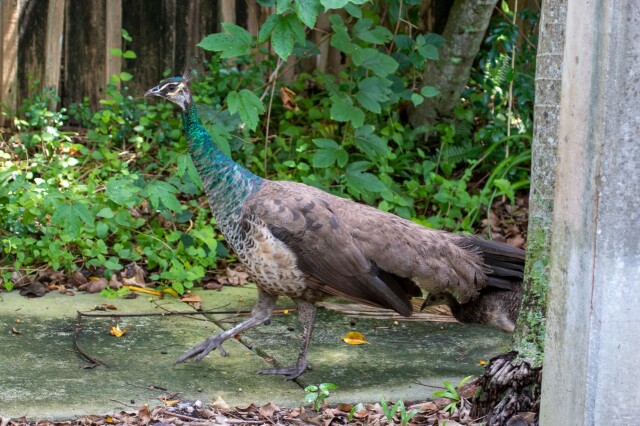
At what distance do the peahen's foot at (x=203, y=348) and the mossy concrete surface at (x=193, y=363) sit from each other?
0.05 metres

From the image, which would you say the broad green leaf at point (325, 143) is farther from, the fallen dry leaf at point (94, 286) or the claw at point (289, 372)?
the claw at point (289, 372)

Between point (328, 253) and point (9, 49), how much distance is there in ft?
13.5

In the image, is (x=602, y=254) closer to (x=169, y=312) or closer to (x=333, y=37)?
(x=169, y=312)

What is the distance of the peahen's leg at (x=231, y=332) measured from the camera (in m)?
4.68

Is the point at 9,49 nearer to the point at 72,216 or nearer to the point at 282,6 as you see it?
the point at 72,216

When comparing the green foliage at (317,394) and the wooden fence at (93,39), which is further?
the wooden fence at (93,39)

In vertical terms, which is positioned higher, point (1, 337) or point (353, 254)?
point (353, 254)

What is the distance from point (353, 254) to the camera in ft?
15.2

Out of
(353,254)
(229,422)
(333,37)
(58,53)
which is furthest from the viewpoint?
(58,53)

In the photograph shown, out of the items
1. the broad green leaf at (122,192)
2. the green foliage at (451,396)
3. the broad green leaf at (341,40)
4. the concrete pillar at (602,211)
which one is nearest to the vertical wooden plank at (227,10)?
the broad green leaf at (341,40)

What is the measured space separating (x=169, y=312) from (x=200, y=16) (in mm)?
3229

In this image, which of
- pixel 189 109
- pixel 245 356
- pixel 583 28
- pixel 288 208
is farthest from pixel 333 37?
pixel 583 28

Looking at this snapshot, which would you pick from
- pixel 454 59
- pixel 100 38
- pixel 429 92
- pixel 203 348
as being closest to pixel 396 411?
pixel 203 348

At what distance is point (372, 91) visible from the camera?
6.48 meters
